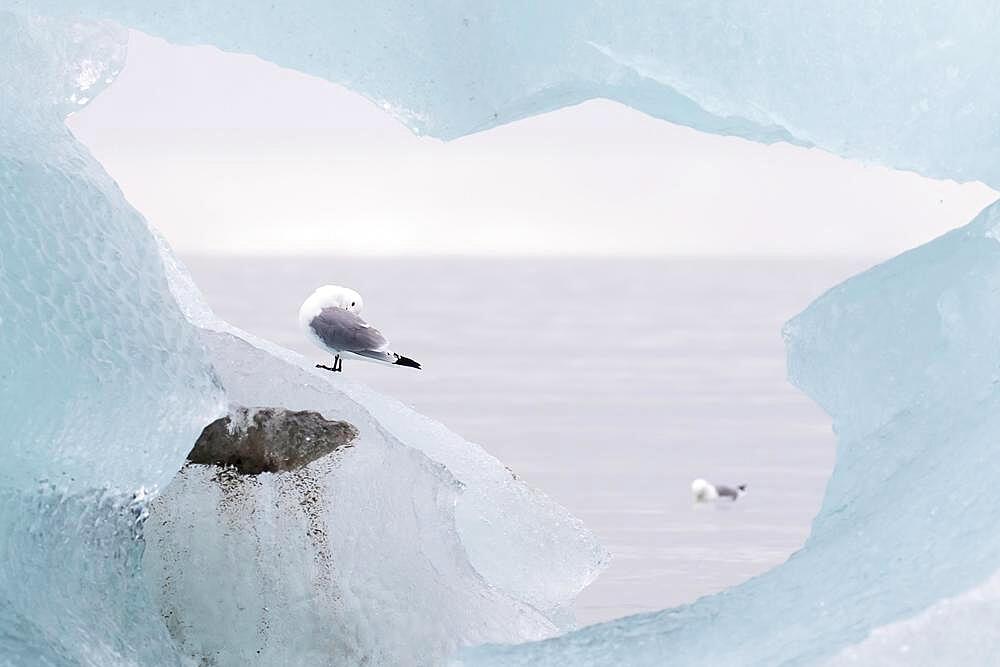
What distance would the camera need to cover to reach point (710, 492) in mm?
5102

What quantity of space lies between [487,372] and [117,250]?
7.96 meters

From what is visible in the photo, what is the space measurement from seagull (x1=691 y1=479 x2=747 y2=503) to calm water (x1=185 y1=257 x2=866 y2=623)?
0.15ft

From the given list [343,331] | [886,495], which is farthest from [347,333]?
[886,495]

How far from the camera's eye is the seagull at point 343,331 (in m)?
3.43

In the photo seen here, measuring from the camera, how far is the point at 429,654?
269 centimetres

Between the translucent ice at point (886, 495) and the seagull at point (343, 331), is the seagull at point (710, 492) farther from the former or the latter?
the translucent ice at point (886, 495)

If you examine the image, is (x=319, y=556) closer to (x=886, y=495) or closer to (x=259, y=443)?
(x=259, y=443)

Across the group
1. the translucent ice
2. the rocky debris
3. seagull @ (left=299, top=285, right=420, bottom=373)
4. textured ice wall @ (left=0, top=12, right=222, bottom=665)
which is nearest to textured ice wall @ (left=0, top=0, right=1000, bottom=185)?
the translucent ice

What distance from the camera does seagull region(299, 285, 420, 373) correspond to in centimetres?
343

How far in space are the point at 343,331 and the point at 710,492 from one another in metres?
2.00

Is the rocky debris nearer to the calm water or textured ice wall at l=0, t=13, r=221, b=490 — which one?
textured ice wall at l=0, t=13, r=221, b=490

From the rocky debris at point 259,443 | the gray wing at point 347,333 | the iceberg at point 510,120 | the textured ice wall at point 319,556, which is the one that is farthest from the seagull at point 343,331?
the iceberg at point 510,120

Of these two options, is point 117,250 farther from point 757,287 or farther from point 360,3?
point 757,287

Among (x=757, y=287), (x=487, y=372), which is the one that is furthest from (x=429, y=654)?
(x=757, y=287)
